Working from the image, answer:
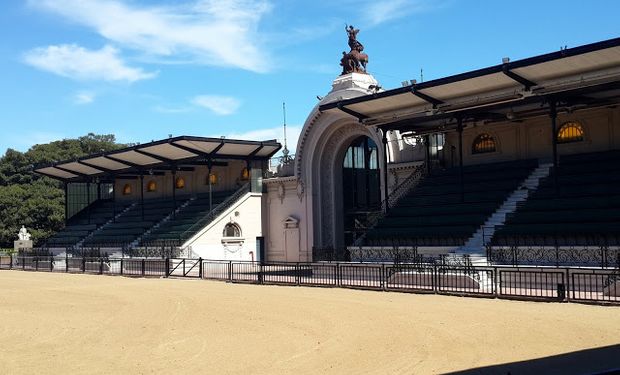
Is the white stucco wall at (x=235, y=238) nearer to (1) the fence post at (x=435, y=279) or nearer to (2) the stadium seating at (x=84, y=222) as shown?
(2) the stadium seating at (x=84, y=222)

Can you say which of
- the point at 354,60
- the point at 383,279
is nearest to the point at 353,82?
A: the point at 354,60

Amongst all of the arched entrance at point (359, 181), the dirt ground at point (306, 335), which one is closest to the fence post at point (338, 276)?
the dirt ground at point (306, 335)

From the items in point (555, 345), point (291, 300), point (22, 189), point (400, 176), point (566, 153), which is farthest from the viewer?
point (22, 189)

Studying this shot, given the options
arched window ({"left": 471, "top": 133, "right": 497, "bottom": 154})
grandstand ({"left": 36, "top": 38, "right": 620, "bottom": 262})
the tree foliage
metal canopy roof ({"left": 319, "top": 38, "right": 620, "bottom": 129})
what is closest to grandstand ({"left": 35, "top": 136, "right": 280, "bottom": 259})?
grandstand ({"left": 36, "top": 38, "right": 620, "bottom": 262})

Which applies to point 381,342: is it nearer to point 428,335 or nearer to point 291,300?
point 428,335

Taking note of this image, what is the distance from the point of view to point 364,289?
79.2 feet

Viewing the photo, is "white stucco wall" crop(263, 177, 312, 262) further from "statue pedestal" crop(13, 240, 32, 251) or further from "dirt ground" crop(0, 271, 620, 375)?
"statue pedestal" crop(13, 240, 32, 251)

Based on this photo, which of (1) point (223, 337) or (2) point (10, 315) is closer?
(1) point (223, 337)

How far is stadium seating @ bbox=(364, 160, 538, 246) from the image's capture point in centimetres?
2981

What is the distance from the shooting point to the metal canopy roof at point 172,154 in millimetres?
42375

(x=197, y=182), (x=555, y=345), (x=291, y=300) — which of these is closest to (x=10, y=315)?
(x=291, y=300)

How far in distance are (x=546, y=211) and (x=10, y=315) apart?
785 inches

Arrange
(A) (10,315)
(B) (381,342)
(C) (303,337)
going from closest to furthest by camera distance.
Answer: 1. (B) (381,342)
2. (C) (303,337)
3. (A) (10,315)

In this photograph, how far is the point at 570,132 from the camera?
105 feet
